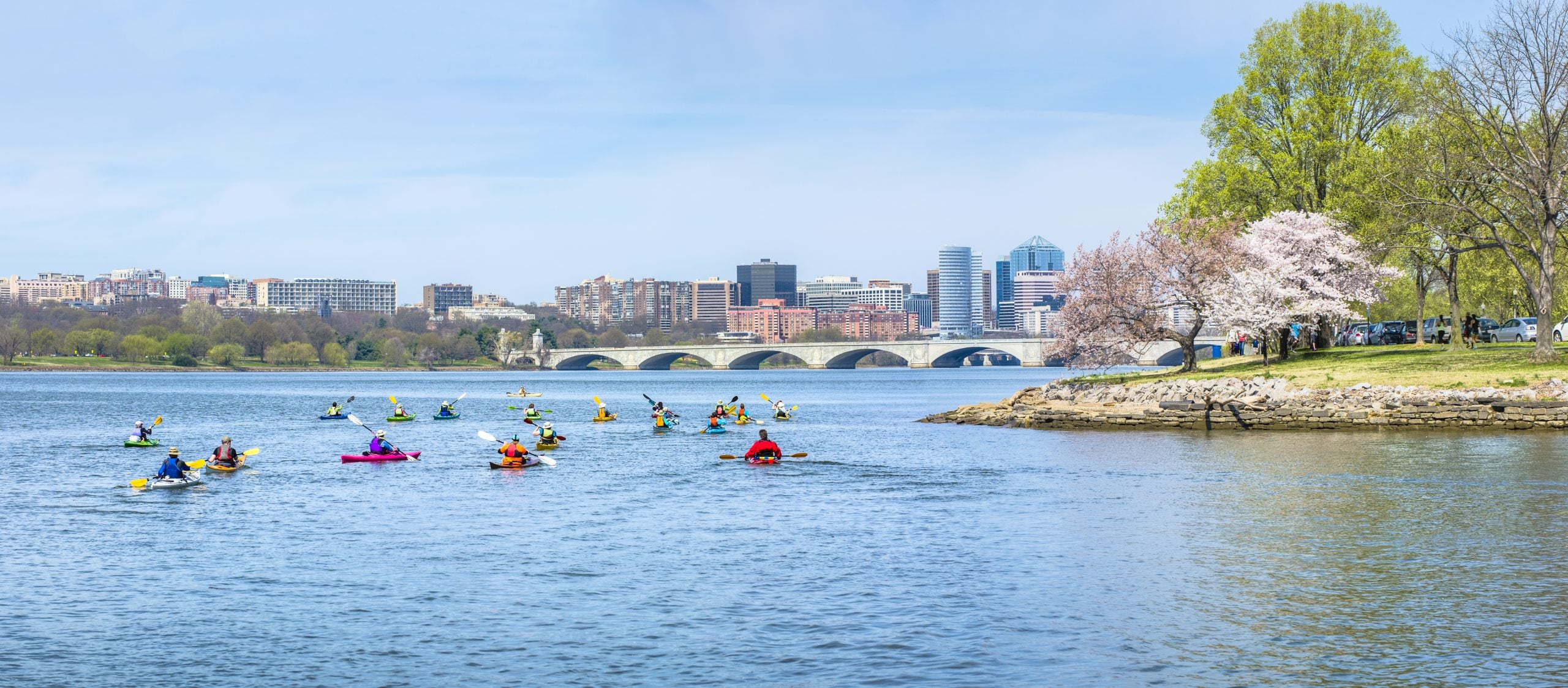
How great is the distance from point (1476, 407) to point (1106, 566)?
104 feet

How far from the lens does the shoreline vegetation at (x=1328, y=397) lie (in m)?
47.1

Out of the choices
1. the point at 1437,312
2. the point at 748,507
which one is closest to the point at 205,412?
the point at 748,507

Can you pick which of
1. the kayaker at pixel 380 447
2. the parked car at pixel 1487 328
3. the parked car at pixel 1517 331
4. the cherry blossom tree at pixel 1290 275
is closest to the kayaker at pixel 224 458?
the kayaker at pixel 380 447

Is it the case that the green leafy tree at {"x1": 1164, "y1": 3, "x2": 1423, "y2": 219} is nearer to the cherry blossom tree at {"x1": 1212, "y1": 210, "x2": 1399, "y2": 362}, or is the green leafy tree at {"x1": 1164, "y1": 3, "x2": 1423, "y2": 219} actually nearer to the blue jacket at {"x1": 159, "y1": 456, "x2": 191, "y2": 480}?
the cherry blossom tree at {"x1": 1212, "y1": 210, "x2": 1399, "y2": 362}

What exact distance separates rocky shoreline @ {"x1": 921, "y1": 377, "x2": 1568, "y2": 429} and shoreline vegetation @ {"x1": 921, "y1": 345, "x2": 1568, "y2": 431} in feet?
0.14

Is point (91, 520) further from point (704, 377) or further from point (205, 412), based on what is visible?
point (704, 377)

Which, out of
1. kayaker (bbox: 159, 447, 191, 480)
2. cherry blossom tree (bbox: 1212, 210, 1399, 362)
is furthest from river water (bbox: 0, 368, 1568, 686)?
cherry blossom tree (bbox: 1212, 210, 1399, 362)

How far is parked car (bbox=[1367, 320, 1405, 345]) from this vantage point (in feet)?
243

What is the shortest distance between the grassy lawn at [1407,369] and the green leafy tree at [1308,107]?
8.37 m

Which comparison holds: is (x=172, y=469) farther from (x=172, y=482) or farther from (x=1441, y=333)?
(x=1441, y=333)

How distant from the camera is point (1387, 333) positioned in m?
75.1

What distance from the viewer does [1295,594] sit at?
759 inches

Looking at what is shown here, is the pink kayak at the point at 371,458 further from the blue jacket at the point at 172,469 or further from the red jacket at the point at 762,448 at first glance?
the red jacket at the point at 762,448

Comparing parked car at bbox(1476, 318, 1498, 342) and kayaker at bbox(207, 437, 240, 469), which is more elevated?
parked car at bbox(1476, 318, 1498, 342)
